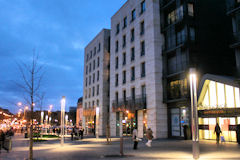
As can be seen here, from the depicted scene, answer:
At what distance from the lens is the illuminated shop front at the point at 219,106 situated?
2297 centimetres

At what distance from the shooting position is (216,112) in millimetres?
23594

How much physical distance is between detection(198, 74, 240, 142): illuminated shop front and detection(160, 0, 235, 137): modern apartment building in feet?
6.86

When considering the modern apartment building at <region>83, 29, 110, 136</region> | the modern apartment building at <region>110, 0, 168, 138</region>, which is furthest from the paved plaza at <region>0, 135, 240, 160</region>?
the modern apartment building at <region>83, 29, 110, 136</region>

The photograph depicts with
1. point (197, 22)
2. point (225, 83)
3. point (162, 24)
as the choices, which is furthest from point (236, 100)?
point (162, 24)

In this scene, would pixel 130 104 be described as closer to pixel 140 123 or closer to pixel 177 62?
pixel 140 123

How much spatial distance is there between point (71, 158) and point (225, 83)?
16.4 meters

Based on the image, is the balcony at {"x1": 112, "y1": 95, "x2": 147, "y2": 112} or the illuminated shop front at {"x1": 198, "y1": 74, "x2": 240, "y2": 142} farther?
the balcony at {"x1": 112, "y1": 95, "x2": 147, "y2": 112}

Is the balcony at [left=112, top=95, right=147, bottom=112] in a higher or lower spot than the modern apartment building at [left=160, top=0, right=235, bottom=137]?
lower

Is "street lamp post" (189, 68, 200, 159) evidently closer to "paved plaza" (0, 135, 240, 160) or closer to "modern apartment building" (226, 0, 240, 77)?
"paved plaza" (0, 135, 240, 160)

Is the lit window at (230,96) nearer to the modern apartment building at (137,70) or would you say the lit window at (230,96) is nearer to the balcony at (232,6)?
the balcony at (232,6)

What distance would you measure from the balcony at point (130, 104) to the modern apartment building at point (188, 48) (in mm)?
3664

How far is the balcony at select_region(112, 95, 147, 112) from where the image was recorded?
33.7m

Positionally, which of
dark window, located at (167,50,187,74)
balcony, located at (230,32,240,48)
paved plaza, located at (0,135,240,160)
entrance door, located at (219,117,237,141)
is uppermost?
balcony, located at (230,32,240,48)

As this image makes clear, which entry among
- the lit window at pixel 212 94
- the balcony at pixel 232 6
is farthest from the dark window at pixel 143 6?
the lit window at pixel 212 94
